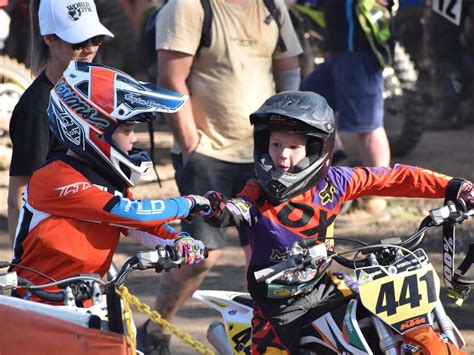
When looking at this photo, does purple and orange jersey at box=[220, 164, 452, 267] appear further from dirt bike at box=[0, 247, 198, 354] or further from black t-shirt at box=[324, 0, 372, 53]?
black t-shirt at box=[324, 0, 372, 53]

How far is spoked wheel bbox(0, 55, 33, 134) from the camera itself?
33.1 feet

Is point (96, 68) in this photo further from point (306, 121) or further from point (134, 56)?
point (134, 56)

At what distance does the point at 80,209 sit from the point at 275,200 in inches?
31.9

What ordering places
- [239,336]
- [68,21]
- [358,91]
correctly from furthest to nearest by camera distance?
[358,91] → [68,21] → [239,336]

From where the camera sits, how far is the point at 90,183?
15.0ft

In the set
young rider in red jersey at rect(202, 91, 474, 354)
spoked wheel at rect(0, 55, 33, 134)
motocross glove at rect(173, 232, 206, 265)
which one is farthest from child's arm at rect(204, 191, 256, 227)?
spoked wheel at rect(0, 55, 33, 134)

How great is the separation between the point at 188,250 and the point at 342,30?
5.06 m

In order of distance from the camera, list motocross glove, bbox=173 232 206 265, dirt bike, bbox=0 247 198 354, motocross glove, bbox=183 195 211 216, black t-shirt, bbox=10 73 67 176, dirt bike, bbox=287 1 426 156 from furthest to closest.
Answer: dirt bike, bbox=287 1 426 156 < black t-shirt, bbox=10 73 67 176 < motocross glove, bbox=183 195 211 216 < motocross glove, bbox=173 232 206 265 < dirt bike, bbox=0 247 198 354

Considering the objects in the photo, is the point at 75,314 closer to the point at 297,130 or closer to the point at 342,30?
the point at 297,130

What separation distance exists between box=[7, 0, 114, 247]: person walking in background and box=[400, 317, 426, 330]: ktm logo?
2.00 meters

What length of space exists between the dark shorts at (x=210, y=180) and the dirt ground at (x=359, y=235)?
89cm

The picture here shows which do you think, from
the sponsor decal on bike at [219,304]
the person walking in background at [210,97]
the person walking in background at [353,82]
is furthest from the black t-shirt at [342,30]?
the sponsor decal on bike at [219,304]

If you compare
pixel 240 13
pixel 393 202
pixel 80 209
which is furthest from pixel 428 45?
pixel 80 209

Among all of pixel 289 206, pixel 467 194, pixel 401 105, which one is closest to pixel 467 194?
pixel 467 194
